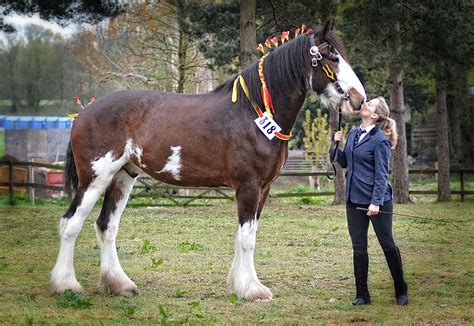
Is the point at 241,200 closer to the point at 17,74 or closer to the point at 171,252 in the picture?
the point at 171,252

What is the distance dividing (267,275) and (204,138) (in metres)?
2.04

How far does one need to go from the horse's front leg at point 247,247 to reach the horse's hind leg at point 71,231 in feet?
4.69

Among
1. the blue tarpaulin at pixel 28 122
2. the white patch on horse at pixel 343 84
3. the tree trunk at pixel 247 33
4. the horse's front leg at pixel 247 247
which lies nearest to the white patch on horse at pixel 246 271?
the horse's front leg at pixel 247 247

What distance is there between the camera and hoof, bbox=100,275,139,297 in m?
6.96

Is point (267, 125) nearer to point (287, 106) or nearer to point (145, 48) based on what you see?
point (287, 106)

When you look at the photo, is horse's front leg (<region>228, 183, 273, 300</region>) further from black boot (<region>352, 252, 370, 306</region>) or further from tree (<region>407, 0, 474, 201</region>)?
tree (<region>407, 0, 474, 201</region>)

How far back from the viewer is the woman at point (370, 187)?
6.28m

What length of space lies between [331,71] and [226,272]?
2.84 meters

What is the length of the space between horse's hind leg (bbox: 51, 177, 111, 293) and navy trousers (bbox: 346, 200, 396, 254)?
8.08 ft

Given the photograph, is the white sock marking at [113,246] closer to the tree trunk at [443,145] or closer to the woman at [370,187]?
the woman at [370,187]

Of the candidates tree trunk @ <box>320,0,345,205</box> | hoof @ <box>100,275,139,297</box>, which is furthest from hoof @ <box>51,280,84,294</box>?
tree trunk @ <box>320,0,345,205</box>

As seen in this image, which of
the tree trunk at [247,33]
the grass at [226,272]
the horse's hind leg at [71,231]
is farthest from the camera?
the tree trunk at [247,33]

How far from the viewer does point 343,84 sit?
673 centimetres

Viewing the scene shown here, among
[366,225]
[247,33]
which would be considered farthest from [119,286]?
[247,33]
